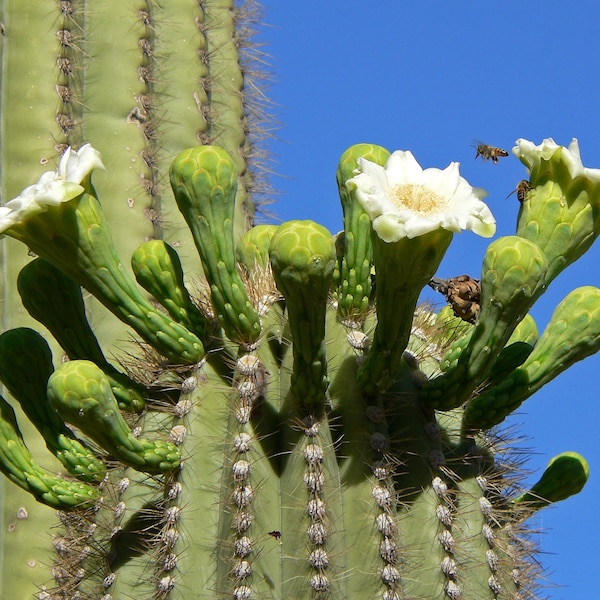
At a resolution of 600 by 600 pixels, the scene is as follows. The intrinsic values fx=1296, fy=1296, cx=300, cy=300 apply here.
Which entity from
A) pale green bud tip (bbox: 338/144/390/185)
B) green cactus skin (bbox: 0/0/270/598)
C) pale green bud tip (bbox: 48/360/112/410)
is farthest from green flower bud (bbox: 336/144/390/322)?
green cactus skin (bbox: 0/0/270/598)

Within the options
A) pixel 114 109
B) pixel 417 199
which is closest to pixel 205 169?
pixel 417 199

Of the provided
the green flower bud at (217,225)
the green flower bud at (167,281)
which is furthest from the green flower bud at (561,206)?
the green flower bud at (167,281)

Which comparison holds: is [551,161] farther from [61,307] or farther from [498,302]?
[61,307]

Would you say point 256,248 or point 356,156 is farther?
point 256,248

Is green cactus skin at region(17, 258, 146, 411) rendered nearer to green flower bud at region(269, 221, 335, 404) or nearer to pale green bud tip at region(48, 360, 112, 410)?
pale green bud tip at region(48, 360, 112, 410)

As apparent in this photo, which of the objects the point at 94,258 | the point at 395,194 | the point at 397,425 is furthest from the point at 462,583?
the point at 94,258
